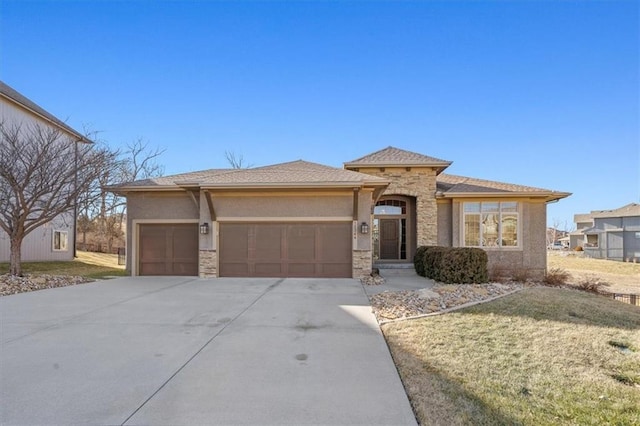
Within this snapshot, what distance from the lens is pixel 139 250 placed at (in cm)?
1283

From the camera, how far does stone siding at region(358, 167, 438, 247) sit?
13.9 metres

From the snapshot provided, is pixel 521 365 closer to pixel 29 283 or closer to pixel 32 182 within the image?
pixel 29 283

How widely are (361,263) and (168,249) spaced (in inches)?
294

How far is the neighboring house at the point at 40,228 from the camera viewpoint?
16.1 meters

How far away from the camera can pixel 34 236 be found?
17672 mm

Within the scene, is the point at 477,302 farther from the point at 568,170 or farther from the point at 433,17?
the point at 568,170

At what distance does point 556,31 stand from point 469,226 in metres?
7.42

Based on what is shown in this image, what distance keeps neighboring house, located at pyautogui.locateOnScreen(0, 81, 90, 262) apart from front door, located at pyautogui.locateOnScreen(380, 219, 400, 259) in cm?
1606

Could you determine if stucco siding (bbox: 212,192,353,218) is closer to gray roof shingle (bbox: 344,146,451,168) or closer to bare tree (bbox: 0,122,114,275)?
gray roof shingle (bbox: 344,146,451,168)

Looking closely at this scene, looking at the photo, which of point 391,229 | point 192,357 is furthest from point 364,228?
point 192,357

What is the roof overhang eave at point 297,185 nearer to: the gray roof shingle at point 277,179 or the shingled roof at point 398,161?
the gray roof shingle at point 277,179

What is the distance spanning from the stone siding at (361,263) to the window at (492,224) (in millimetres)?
4912

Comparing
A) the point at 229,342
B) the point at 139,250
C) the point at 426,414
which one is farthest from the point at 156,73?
the point at 426,414

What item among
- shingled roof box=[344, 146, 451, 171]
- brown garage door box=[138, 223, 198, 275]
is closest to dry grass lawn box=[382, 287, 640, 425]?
shingled roof box=[344, 146, 451, 171]
